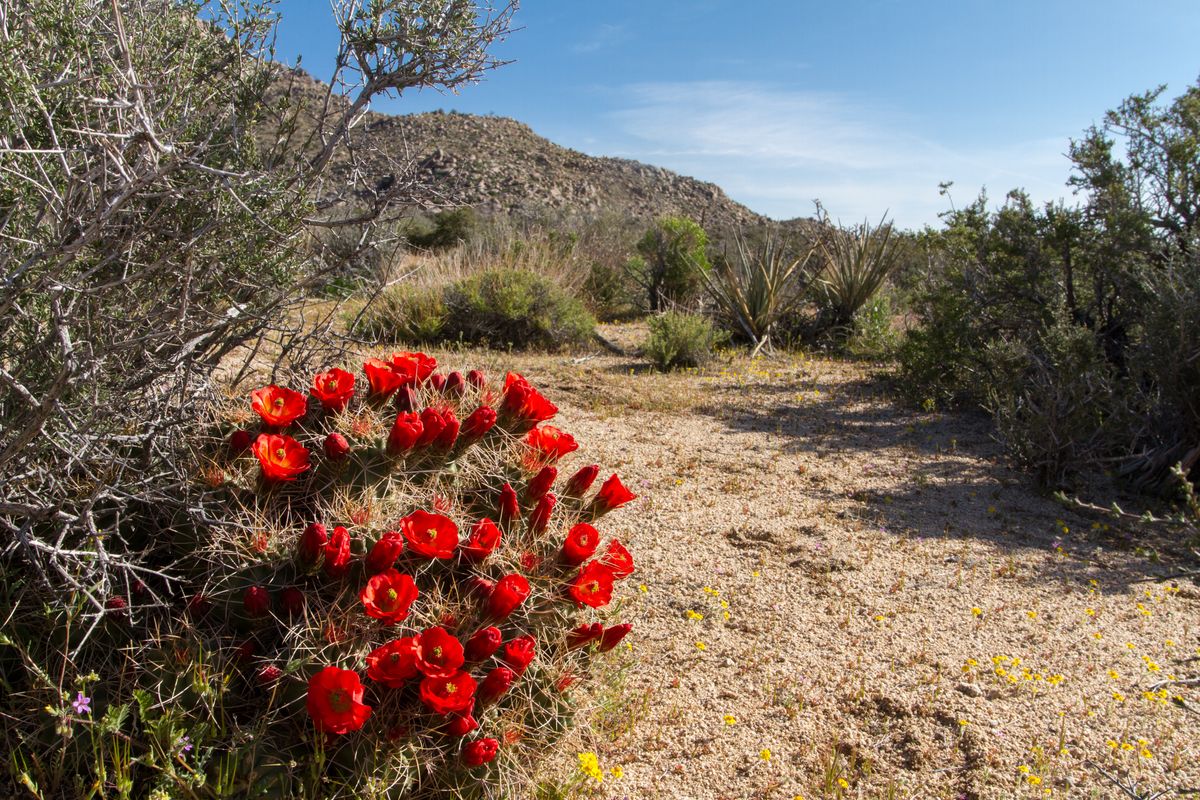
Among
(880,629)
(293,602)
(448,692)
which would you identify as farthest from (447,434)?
(880,629)

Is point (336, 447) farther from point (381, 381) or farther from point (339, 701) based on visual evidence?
point (339, 701)

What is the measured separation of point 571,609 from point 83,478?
139cm

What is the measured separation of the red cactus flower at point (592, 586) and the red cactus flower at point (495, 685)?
12.4 inches

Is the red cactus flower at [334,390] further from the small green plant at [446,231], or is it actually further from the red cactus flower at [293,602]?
the small green plant at [446,231]

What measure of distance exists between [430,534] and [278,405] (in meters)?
0.63

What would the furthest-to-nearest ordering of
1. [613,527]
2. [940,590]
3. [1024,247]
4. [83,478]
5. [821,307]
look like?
[821,307]
[1024,247]
[613,527]
[940,590]
[83,478]

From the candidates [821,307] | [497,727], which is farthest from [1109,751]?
[821,307]

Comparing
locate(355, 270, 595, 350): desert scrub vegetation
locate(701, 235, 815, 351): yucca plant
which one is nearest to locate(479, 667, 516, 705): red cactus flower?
locate(355, 270, 595, 350): desert scrub vegetation

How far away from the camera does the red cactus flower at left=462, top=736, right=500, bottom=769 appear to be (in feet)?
6.43

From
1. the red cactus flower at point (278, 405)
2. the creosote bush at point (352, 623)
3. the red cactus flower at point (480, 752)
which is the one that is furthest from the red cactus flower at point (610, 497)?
the red cactus flower at point (278, 405)

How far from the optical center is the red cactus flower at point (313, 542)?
→ 198 centimetres

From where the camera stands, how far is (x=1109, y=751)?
269 centimetres

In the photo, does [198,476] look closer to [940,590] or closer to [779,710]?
[779,710]

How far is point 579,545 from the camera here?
91.0 inches
